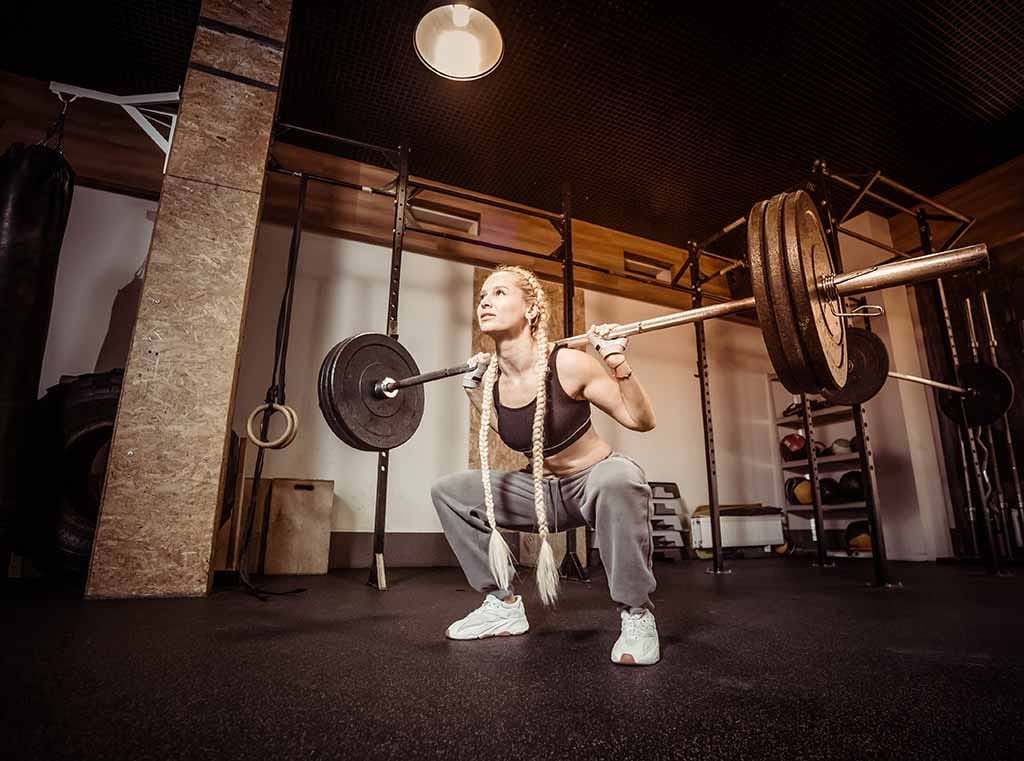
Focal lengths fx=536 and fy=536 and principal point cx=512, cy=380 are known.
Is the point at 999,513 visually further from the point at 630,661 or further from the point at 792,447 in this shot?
the point at 630,661

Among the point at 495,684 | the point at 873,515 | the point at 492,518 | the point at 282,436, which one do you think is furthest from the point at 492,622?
the point at 873,515

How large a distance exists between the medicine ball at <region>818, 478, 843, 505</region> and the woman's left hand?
4520mm

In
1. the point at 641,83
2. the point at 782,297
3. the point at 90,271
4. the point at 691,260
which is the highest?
the point at 641,83

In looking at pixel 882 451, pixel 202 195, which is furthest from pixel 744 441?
pixel 202 195

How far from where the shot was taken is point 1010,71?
12.7 feet

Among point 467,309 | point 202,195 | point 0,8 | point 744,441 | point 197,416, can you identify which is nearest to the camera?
point 197,416

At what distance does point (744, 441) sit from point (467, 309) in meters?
3.52

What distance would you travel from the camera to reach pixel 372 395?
2.27 m

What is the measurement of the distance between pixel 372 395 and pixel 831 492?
15.9 ft

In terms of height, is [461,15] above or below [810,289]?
above

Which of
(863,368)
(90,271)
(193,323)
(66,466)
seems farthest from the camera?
(90,271)

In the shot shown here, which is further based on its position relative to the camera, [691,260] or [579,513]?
[691,260]

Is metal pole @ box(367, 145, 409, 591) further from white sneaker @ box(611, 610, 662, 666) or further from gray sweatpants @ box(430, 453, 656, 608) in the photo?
white sneaker @ box(611, 610, 662, 666)

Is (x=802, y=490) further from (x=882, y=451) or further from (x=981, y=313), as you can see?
(x=981, y=313)
